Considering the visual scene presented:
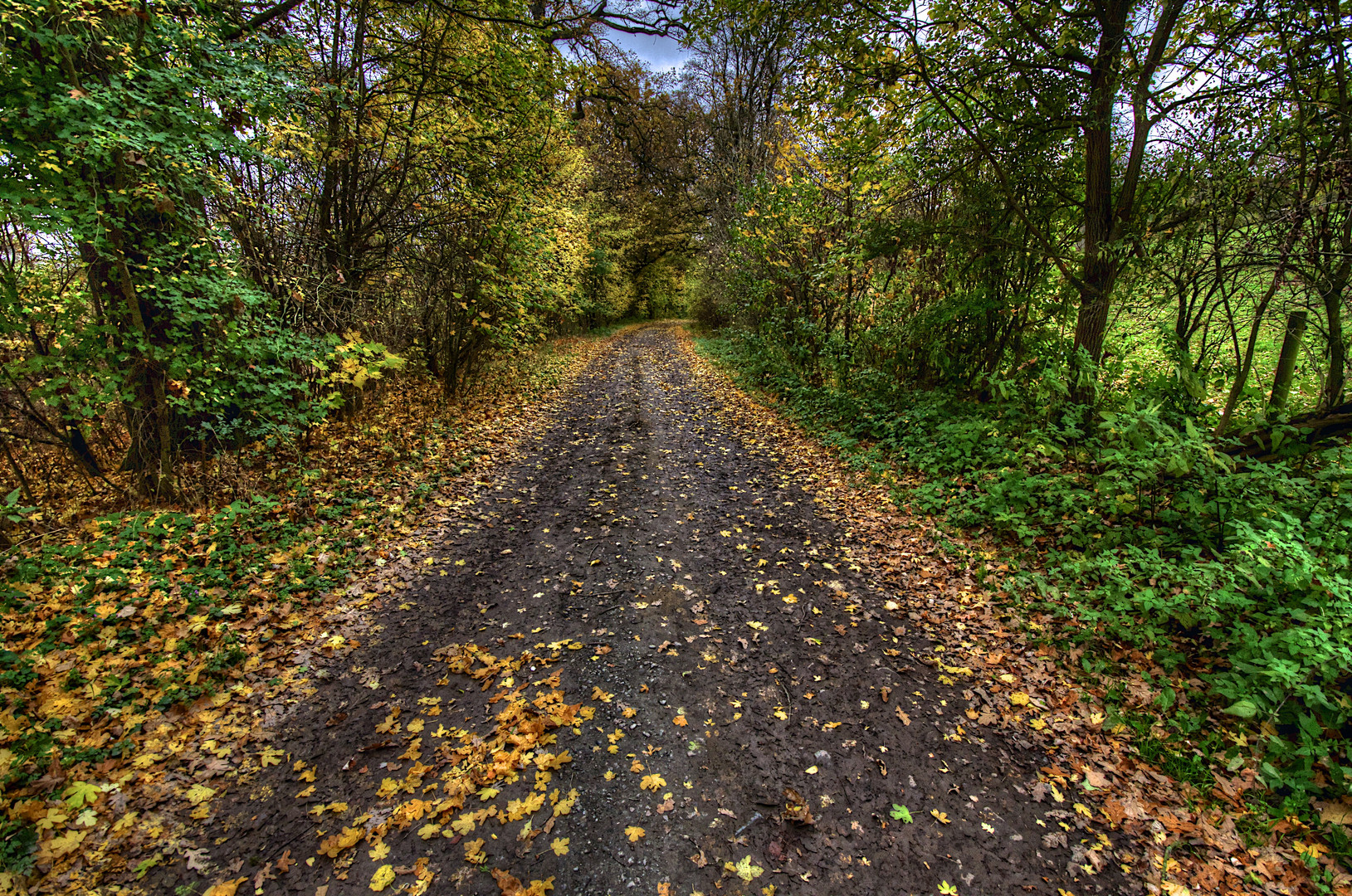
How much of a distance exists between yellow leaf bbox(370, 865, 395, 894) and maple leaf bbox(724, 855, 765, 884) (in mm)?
1785

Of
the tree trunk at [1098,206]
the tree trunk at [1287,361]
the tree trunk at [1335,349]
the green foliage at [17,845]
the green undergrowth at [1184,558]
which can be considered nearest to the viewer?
the green foliage at [17,845]

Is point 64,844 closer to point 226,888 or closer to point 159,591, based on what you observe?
point 226,888

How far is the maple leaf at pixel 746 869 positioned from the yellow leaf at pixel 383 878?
1785 millimetres

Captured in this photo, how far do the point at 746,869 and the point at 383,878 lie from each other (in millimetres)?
1940

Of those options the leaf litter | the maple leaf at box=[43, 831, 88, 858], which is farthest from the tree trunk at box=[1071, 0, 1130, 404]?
the maple leaf at box=[43, 831, 88, 858]

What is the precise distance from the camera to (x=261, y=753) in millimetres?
3350

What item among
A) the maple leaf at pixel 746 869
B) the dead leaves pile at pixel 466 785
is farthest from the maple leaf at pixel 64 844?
the maple leaf at pixel 746 869

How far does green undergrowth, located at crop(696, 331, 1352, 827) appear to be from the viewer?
3.23 m

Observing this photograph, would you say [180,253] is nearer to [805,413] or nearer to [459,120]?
[459,120]

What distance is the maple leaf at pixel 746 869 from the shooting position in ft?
8.93

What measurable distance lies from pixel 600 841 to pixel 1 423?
6.98 metres

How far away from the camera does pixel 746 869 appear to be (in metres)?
2.76

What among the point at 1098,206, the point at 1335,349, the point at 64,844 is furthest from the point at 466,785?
the point at 1098,206

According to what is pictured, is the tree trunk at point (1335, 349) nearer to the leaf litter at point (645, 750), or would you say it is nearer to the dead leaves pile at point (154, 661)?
the leaf litter at point (645, 750)
